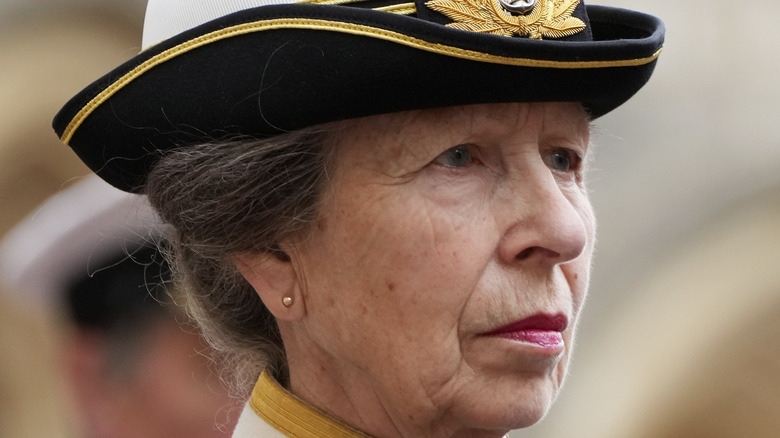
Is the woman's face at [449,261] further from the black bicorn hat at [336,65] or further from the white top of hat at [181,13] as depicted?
the white top of hat at [181,13]

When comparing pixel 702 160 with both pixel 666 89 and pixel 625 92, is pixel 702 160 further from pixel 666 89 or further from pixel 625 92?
pixel 625 92

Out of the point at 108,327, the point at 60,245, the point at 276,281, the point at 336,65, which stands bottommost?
the point at 108,327

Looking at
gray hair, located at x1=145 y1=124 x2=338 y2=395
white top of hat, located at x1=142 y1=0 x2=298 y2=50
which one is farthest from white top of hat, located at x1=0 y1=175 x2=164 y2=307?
white top of hat, located at x1=142 y1=0 x2=298 y2=50

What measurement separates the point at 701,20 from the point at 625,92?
3.56 meters

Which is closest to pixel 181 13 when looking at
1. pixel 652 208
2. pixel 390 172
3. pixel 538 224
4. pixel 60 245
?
pixel 390 172

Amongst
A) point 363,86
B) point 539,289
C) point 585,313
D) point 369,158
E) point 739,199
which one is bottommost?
point 585,313

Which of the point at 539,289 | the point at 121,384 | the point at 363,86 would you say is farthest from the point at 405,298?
the point at 121,384

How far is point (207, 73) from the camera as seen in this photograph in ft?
7.38

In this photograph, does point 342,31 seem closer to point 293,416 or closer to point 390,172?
point 390,172

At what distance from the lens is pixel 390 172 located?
89.7 inches

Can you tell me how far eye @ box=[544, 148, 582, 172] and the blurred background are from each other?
295cm

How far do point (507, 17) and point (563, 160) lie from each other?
44 centimetres

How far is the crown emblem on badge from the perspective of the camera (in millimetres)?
2217

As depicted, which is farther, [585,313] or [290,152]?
[585,313]
